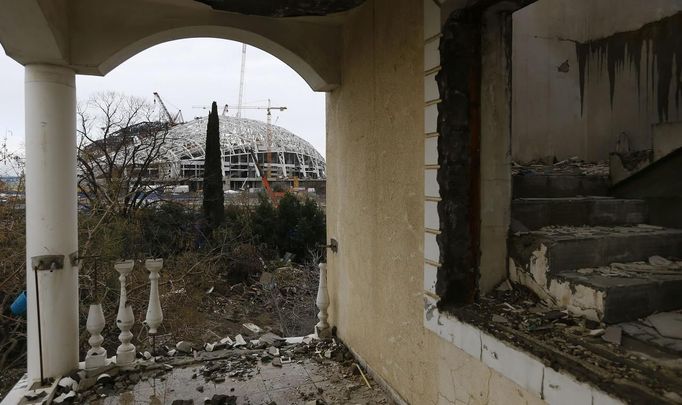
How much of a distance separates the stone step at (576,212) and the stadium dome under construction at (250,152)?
17.5 m

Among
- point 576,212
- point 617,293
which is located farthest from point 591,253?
point 576,212

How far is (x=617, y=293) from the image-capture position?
59.7 inches

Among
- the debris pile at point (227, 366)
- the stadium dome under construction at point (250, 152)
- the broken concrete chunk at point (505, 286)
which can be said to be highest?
the stadium dome under construction at point (250, 152)

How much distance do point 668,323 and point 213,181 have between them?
1424 cm

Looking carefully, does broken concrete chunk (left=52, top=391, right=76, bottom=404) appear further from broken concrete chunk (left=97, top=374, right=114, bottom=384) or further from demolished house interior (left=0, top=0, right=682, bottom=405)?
broken concrete chunk (left=97, top=374, right=114, bottom=384)

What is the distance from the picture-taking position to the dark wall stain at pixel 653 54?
267 cm

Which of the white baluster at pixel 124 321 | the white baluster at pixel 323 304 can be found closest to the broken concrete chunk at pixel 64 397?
the white baluster at pixel 124 321

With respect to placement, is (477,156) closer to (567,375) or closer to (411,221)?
(411,221)

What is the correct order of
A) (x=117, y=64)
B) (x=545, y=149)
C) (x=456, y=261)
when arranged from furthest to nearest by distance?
(x=545, y=149) → (x=117, y=64) → (x=456, y=261)

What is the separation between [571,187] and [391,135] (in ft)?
3.86

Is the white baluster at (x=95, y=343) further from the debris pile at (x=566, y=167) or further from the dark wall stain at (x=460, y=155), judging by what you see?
the debris pile at (x=566, y=167)

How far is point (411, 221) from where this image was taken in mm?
2271

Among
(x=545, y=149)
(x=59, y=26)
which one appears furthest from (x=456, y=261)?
(x=59, y=26)

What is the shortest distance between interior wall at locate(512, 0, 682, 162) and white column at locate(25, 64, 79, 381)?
336cm
